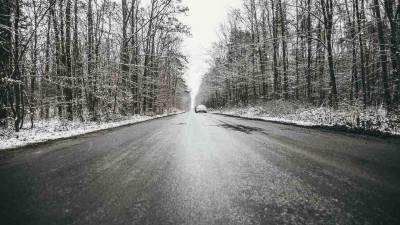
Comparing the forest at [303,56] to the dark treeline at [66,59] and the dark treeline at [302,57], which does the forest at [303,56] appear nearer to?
the dark treeline at [302,57]

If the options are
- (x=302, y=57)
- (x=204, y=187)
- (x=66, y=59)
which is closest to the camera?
(x=204, y=187)

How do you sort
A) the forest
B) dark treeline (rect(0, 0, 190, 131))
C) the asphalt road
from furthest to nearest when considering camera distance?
the forest
dark treeline (rect(0, 0, 190, 131))
the asphalt road

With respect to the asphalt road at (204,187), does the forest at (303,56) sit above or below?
above

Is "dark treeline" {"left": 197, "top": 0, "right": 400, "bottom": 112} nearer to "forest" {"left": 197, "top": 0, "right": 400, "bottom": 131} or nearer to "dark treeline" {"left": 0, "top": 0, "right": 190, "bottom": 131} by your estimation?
"forest" {"left": 197, "top": 0, "right": 400, "bottom": 131}

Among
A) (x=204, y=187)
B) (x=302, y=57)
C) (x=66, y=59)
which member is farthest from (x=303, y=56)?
(x=204, y=187)

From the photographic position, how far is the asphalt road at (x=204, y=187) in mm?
2742

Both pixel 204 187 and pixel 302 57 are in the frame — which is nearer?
pixel 204 187

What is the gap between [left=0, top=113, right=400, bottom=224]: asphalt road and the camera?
2742mm

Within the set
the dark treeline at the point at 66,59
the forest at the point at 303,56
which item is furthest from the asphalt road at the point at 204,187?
the forest at the point at 303,56

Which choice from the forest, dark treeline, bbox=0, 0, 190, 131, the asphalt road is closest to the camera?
the asphalt road

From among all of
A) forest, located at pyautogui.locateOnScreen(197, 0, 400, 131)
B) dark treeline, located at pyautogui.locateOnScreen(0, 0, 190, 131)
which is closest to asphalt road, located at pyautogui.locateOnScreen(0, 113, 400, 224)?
dark treeline, located at pyautogui.locateOnScreen(0, 0, 190, 131)

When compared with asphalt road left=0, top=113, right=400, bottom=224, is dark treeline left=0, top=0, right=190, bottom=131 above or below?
above

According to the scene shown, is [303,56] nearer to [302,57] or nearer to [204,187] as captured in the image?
[302,57]

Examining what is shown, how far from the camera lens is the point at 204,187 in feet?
12.2
